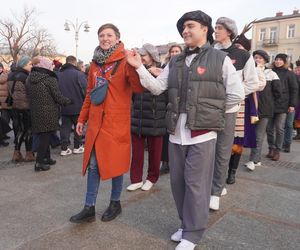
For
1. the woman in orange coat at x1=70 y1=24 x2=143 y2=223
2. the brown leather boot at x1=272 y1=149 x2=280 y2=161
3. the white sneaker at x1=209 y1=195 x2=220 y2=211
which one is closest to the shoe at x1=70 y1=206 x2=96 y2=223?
the woman in orange coat at x1=70 y1=24 x2=143 y2=223

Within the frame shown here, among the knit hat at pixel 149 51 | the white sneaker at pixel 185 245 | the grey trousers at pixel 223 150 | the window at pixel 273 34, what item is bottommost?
the white sneaker at pixel 185 245

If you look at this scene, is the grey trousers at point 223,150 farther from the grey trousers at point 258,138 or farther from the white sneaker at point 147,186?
the grey trousers at point 258,138

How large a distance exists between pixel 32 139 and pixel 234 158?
141 inches

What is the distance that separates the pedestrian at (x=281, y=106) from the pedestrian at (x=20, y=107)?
4642mm

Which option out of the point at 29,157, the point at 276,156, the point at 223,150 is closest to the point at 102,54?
the point at 223,150

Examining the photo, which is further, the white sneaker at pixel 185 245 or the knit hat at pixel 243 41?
the knit hat at pixel 243 41

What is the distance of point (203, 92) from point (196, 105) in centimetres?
12

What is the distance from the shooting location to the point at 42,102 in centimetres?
552

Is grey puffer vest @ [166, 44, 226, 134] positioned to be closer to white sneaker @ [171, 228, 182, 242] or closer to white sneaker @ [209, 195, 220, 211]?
white sneaker @ [171, 228, 182, 242]

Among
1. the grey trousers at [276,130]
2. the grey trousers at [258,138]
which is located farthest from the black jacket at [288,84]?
the grey trousers at [258,138]

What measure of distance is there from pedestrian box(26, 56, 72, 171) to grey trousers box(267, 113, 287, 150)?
416 cm

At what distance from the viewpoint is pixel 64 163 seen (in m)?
6.04

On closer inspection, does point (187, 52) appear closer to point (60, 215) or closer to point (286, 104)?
point (60, 215)

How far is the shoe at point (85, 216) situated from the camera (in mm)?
3455
